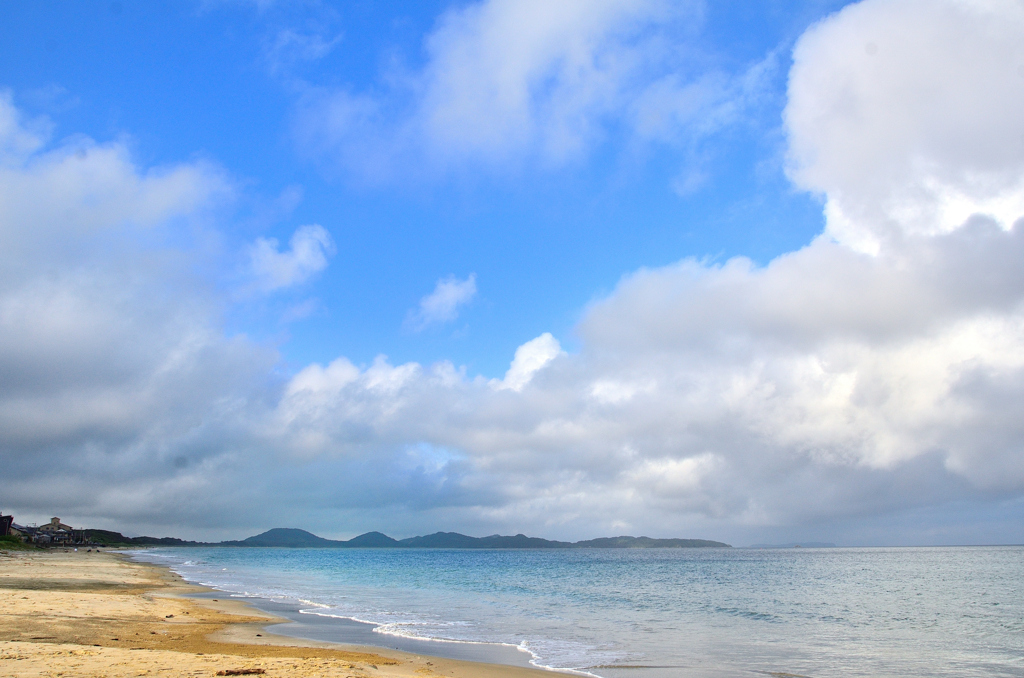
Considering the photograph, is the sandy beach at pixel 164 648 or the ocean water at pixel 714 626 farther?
the ocean water at pixel 714 626

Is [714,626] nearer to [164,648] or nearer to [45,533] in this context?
[164,648]

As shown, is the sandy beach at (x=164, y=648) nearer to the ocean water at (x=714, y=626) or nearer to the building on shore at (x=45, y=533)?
the ocean water at (x=714, y=626)

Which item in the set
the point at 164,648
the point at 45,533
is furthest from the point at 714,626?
the point at 45,533

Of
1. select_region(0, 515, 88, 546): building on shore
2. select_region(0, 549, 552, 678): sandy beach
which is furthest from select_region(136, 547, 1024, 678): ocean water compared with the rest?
select_region(0, 515, 88, 546): building on shore

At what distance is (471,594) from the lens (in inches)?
2014

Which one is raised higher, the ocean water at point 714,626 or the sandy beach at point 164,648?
the sandy beach at point 164,648

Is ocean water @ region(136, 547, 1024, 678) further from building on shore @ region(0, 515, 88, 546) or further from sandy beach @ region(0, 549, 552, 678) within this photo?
building on shore @ region(0, 515, 88, 546)

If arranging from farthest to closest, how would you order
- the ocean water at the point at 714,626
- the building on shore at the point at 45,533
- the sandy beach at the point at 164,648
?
the building on shore at the point at 45,533 < the ocean water at the point at 714,626 < the sandy beach at the point at 164,648

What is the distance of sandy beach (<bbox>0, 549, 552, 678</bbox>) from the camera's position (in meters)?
14.0

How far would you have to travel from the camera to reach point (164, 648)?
58.5 ft

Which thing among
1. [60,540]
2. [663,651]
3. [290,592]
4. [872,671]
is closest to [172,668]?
[663,651]

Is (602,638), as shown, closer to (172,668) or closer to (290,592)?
(172,668)

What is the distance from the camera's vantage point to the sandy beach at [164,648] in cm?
1404

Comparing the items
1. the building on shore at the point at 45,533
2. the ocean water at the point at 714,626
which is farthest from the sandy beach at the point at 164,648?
the building on shore at the point at 45,533
